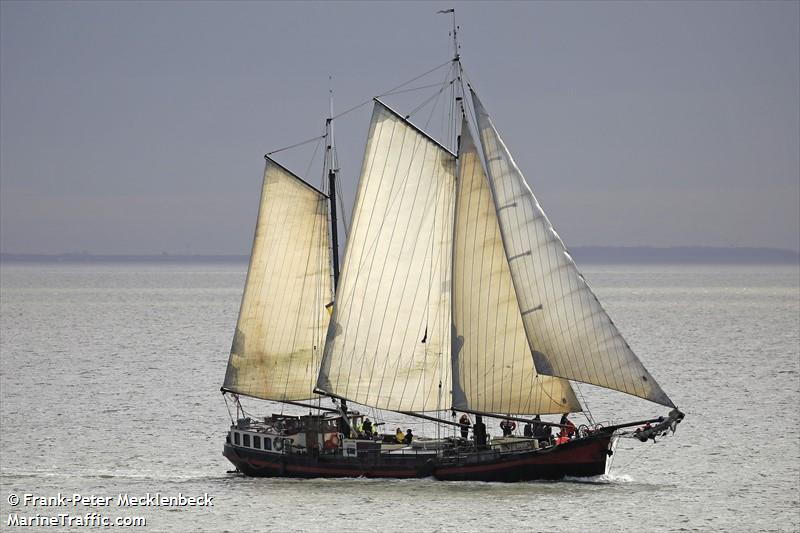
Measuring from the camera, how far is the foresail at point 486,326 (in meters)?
55.2

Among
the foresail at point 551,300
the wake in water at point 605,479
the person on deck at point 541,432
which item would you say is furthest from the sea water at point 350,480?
the foresail at point 551,300

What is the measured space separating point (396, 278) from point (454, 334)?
354cm

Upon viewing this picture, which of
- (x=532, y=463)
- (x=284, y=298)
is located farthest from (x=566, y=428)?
(x=284, y=298)

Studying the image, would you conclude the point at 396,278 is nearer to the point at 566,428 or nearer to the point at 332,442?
the point at 332,442

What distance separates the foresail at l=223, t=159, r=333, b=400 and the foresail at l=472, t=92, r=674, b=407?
11.8 meters

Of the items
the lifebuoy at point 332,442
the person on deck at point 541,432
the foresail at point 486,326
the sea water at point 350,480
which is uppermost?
the foresail at point 486,326

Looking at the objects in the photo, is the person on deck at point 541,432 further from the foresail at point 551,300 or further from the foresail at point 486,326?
the foresail at point 551,300

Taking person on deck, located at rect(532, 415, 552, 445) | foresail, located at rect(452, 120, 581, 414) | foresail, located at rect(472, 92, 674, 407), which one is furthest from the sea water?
foresail, located at rect(472, 92, 674, 407)

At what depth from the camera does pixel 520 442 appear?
55.5 metres

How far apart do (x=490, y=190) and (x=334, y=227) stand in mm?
10145

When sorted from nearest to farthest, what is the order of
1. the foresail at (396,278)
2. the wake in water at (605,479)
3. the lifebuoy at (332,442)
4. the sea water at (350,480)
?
the sea water at (350,480) → the wake in water at (605,479) → the foresail at (396,278) → the lifebuoy at (332,442)

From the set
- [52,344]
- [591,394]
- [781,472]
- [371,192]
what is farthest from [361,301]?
[52,344]

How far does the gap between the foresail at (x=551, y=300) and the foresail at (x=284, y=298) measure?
11845 mm

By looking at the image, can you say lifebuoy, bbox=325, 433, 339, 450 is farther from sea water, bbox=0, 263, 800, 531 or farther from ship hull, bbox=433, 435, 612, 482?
ship hull, bbox=433, 435, 612, 482
